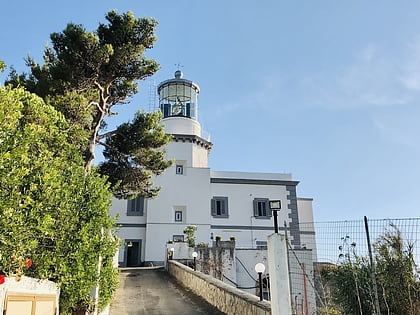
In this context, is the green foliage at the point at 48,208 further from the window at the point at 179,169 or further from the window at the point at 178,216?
the window at the point at 179,169

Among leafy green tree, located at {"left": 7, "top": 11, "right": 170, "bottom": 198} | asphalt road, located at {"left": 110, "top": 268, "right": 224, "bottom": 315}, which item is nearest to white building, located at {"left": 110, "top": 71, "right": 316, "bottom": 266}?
asphalt road, located at {"left": 110, "top": 268, "right": 224, "bottom": 315}

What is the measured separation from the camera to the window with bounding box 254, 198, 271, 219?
79.9 feet

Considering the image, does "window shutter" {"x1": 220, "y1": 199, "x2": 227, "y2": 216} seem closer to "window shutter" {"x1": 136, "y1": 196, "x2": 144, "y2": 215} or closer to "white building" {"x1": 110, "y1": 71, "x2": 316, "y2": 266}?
"white building" {"x1": 110, "y1": 71, "x2": 316, "y2": 266}

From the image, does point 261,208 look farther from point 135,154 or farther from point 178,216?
point 135,154

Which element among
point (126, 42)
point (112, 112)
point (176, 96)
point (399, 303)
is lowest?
point (399, 303)

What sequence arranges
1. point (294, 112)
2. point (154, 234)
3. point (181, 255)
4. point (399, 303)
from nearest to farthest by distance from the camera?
1. point (399, 303)
2. point (294, 112)
3. point (181, 255)
4. point (154, 234)

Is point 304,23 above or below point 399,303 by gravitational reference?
above

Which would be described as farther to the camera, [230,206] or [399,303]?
[230,206]

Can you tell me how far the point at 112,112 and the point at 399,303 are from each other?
38.5 feet

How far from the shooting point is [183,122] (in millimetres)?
25375

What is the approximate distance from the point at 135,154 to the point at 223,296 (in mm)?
7289

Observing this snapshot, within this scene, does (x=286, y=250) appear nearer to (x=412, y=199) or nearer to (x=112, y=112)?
(x=412, y=199)

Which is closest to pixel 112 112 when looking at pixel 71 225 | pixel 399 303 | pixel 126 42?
pixel 126 42

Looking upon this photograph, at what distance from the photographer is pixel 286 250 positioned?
17.1ft
